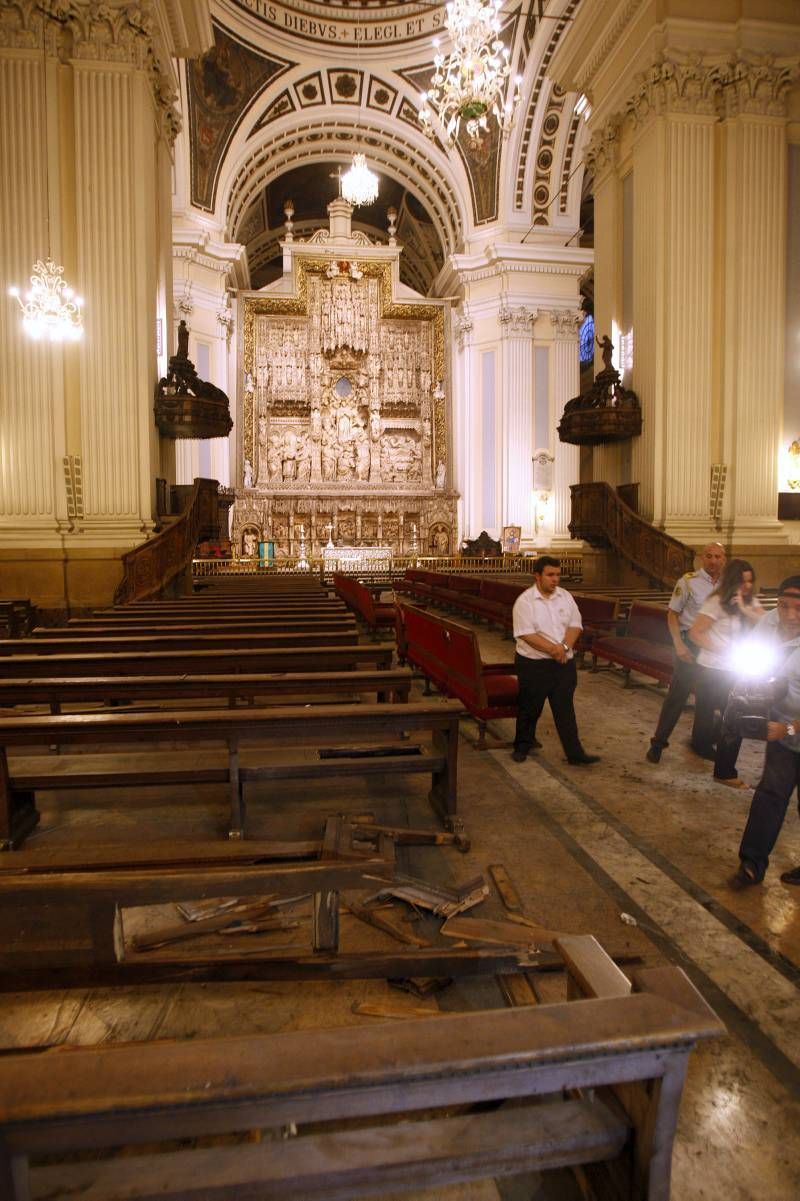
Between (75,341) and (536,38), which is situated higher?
(536,38)

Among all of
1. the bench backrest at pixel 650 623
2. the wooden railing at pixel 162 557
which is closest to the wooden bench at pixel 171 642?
the bench backrest at pixel 650 623

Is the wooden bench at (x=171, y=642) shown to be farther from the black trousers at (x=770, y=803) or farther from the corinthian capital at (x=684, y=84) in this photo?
the corinthian capital at (x=684, y=84)

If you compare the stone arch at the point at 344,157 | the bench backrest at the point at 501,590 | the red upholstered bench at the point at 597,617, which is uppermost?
the stone arch at the point at 344,157

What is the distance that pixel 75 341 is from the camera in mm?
10469

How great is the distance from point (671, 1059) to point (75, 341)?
11.7 m

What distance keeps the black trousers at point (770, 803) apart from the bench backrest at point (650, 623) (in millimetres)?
3671

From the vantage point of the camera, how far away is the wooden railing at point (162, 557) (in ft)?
31.5

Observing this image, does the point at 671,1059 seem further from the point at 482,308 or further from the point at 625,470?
the point at 482,308

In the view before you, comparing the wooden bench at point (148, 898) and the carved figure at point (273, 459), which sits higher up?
the carved figure at point (273, 459)

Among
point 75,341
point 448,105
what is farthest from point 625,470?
point 75,341

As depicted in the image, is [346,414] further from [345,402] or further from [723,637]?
[723,637]

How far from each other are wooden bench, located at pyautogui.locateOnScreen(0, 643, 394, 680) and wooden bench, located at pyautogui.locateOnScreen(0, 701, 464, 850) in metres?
0.77

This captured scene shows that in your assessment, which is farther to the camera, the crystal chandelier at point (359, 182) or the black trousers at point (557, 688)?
the crystal chandelier at point (359, 182)

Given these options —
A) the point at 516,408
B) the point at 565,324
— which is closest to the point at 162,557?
the point at 516,408
